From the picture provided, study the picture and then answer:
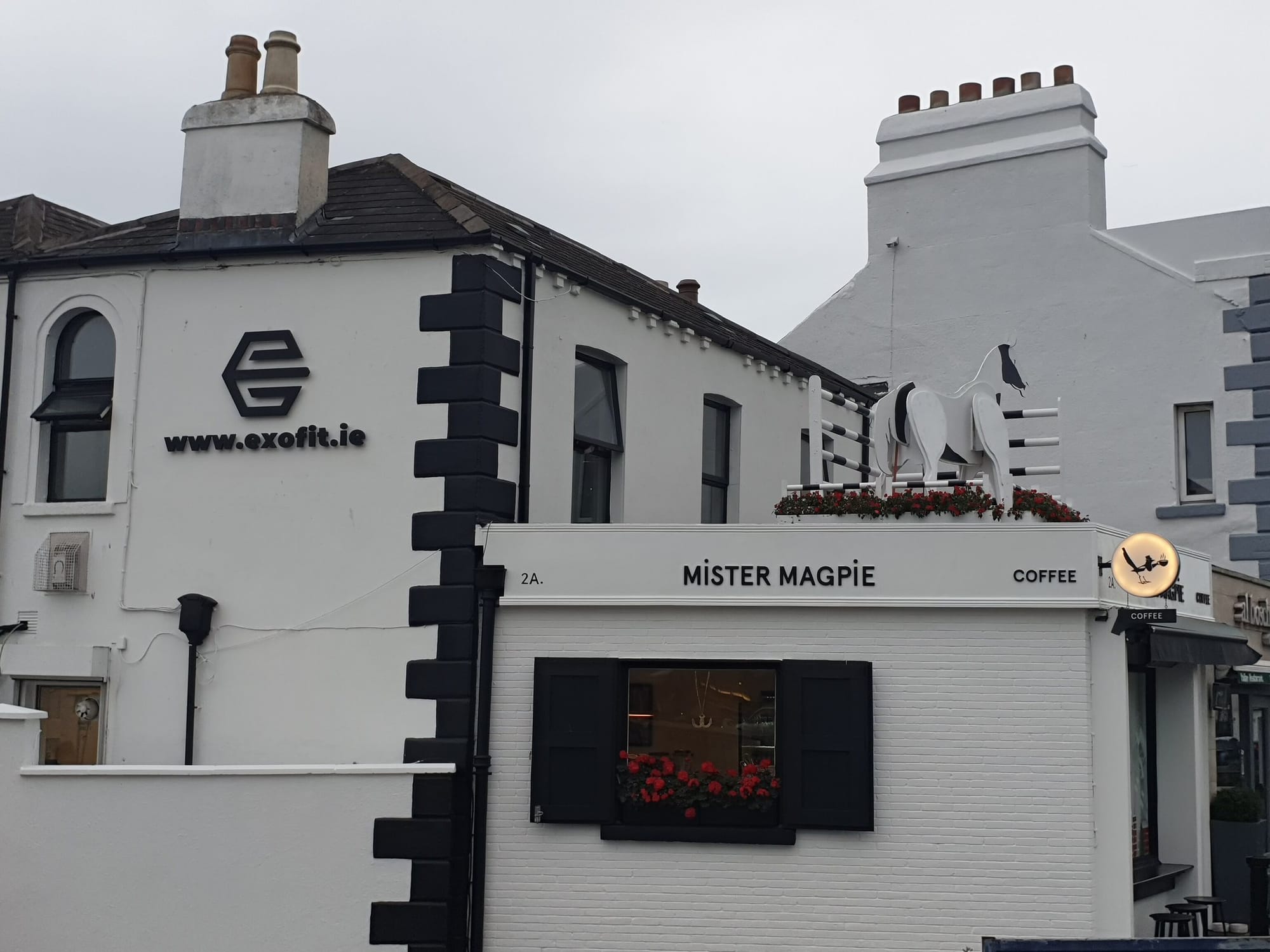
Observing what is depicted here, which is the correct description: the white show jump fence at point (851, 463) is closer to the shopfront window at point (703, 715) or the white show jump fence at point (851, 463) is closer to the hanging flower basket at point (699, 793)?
the shopfront window at point (703, 715)

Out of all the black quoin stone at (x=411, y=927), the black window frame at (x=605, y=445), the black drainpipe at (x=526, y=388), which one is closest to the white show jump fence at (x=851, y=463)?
the black window frame at (x=605, y=445)

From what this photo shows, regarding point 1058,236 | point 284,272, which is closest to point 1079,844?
point 284,272

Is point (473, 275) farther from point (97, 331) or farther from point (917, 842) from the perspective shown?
point (917, 842)

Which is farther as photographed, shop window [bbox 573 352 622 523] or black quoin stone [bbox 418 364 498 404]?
shop window [bbox 573 352 622 523]

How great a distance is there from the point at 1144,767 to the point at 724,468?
19.3 ft

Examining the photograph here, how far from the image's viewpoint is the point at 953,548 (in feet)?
40.4

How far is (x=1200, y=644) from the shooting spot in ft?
46.4

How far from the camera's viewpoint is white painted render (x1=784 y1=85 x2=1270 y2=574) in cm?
2034

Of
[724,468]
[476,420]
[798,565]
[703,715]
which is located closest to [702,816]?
[703,715]

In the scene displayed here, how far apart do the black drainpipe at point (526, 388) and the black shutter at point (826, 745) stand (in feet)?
9.40

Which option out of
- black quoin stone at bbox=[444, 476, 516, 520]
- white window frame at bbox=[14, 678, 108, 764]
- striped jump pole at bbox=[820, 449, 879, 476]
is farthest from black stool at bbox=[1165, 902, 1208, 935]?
white window frame at bbox=[14, 678, 108, 764]

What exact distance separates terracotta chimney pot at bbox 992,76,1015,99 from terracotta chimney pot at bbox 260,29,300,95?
12.6 meters

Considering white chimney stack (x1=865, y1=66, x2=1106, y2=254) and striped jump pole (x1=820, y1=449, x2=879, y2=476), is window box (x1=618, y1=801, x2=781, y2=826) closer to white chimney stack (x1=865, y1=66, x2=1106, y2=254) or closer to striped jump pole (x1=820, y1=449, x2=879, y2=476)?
striped jump pole (x1=820, y1=449, x2=879, y2=476)

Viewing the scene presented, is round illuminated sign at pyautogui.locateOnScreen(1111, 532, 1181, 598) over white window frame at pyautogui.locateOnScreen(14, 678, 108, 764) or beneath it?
over
